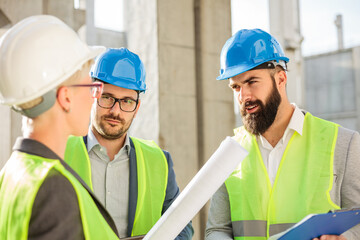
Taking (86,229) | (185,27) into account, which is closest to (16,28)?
(86,229)

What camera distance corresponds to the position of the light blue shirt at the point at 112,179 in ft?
8.13

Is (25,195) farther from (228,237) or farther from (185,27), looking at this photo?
(185,27)

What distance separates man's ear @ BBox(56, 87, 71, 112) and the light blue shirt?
1101mm

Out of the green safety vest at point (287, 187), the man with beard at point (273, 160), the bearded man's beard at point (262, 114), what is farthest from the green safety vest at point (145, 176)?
the bearded man's beard at point (262, 114)

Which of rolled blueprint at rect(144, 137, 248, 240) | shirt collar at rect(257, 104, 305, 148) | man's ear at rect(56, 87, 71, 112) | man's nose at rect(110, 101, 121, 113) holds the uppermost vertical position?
man's nose at rect(110, 101, 121, 113)

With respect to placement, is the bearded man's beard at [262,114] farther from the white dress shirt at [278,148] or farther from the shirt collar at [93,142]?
the shirt collar at [93,142]

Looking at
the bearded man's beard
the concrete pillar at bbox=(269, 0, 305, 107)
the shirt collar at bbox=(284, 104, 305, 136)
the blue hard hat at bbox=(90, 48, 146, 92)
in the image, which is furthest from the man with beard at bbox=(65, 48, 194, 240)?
the concrete pillar at bbox=(269, 0, 305, 107)

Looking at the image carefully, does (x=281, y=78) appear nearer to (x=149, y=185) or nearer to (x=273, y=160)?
(x=273, y=160)

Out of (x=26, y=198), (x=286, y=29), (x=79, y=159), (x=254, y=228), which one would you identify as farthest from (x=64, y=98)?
(x=286, y=29)

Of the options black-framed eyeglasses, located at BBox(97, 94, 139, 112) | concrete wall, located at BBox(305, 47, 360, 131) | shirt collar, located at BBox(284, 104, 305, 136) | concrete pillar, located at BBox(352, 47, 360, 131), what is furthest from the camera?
concrete wall, located at BBox(305, 47, 360, 131)

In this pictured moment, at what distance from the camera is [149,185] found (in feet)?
8.38

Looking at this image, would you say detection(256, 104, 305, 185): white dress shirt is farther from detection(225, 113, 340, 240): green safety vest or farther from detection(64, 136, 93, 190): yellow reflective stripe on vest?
detection(64, 136, 93, 190): yellow reflective stripe on vest

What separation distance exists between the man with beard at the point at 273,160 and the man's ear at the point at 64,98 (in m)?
1.22

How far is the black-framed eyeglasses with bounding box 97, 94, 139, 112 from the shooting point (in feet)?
8.68
